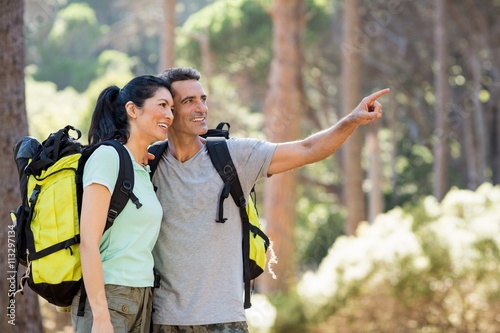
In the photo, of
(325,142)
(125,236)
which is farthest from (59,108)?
(125,236)

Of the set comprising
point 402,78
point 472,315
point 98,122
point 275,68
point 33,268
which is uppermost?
point 402,78

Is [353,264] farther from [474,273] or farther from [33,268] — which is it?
[33,268]

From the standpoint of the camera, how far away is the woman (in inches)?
136

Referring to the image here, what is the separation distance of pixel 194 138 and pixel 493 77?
23.3m

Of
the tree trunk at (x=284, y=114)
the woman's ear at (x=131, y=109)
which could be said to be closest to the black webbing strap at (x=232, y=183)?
the woman's ear at (x=131, y=109)

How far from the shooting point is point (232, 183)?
3928 millimetres

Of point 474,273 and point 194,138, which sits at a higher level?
point 194,138

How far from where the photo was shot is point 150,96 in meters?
3.80

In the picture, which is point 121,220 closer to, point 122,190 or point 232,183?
point 122,190

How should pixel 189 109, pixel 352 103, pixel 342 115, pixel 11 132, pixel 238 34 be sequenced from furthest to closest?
pixel 238 34
pixel 342 115
pixel 352 103
pixel 11 132
pixel 189 109

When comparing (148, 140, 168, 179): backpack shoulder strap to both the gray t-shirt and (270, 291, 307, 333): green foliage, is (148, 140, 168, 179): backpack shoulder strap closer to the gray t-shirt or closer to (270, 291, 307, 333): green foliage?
the gray t-shirt

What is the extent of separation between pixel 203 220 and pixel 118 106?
0.54m

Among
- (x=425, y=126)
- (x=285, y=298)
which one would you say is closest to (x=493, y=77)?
(x=425, y=126)

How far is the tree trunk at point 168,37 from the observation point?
1723 cm
